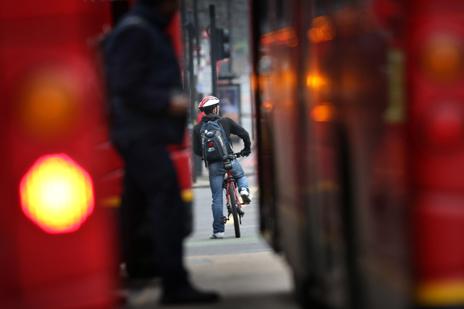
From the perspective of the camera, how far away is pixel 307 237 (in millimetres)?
6059

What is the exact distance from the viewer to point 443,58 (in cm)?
374

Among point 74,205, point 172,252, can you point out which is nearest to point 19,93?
point 74,205

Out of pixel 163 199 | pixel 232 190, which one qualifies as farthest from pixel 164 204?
pixel 232 190

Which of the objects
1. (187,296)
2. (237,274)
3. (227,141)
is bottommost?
(237,274)

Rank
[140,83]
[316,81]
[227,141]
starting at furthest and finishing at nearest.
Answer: [227,141]
[140,83]
[316,81]

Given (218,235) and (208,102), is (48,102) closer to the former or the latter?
(208,102)

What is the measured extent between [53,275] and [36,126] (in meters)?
0.44

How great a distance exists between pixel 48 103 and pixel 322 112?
2239 mm

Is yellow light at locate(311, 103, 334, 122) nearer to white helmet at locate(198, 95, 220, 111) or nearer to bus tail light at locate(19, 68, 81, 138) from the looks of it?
bus tail light at locate(19, 68, 81, 138)

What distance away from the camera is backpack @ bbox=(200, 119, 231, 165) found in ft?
43.9

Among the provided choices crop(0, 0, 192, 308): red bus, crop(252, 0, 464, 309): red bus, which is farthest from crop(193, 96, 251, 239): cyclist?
crop(0, 0, 192, 308): red bus

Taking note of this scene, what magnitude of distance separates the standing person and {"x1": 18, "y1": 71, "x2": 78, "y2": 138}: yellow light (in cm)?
320

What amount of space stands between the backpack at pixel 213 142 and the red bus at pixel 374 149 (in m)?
6.52

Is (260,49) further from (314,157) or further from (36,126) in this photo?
(36,126)
